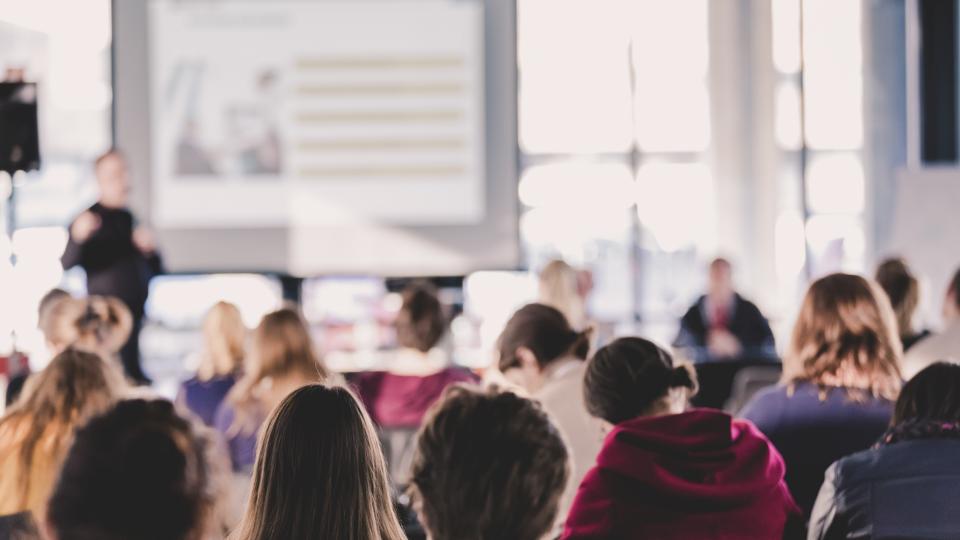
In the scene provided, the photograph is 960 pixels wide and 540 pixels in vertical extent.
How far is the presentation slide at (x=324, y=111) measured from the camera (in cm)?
771

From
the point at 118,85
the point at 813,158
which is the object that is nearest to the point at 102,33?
the point at 118,85

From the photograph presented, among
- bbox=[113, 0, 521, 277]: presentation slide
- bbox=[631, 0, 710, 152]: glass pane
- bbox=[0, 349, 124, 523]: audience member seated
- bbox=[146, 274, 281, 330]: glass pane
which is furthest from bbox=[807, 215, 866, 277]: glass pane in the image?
bbox=[0, 349, 124, 523]: audience member seated

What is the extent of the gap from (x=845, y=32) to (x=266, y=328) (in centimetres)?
777

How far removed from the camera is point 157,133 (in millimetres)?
7727

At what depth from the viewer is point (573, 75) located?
33.5 feet

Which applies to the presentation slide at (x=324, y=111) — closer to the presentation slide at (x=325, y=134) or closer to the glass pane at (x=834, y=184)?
the presentation slide at (x=325, y=134)

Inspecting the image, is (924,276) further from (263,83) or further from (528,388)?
(528,388)

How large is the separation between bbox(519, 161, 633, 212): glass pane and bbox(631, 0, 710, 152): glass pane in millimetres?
414

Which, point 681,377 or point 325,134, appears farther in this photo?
point 325,134

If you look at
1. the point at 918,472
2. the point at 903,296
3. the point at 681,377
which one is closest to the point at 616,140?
the point at 903,296

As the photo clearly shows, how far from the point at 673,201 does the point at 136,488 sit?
31.0 ft

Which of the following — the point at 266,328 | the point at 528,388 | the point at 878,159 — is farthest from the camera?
the point at 878,159

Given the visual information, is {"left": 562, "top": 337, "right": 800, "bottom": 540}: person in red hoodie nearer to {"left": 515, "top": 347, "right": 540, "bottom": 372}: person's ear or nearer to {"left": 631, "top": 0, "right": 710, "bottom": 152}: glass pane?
{"left": 515, "top": 347, "right": 540, "bottom": 372}: person's ear

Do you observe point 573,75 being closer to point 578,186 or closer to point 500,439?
A: point 578,186
